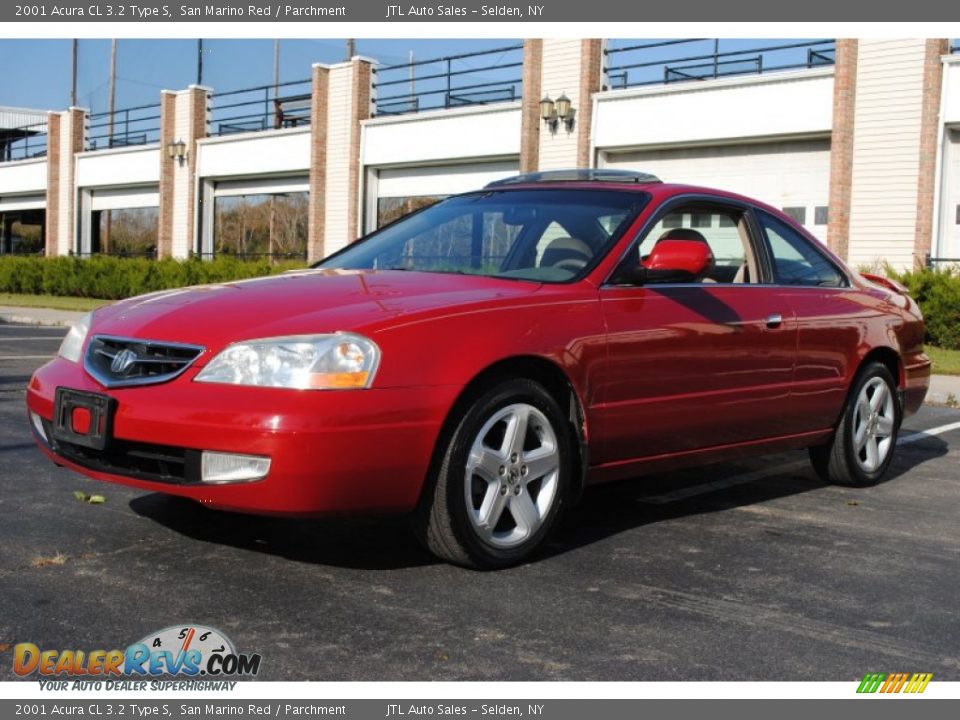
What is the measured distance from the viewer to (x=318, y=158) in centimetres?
3225

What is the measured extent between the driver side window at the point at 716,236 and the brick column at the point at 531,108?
20968 millimetres

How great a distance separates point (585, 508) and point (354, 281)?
1.74m

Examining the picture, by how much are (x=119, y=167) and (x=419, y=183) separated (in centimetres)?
1500

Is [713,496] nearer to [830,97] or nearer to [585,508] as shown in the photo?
[585,508]

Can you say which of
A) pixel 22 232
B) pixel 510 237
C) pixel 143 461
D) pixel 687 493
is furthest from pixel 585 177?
pixel 22 232

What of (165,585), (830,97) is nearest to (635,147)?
(830,97)

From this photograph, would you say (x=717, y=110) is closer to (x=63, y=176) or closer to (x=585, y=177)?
(x=585, y=177)

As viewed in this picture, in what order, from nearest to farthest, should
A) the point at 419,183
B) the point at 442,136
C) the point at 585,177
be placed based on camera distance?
1. the point at 585,177
2. the point at 442,136
3. the point at 419,183

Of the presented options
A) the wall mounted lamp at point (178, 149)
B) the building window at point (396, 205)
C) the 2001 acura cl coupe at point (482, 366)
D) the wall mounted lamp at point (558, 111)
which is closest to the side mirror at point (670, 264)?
the 2001 acura cl coupe at point (482, 366)

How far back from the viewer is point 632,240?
5.29 m

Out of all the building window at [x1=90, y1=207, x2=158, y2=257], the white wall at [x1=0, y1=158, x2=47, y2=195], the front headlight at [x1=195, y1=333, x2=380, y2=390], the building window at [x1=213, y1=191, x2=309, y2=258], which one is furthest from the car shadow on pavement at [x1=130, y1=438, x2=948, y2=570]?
the white wall at [x1=0, y1=158, x2=47, y2=195]

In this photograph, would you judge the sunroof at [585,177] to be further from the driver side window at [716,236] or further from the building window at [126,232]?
the building window at [126,232]

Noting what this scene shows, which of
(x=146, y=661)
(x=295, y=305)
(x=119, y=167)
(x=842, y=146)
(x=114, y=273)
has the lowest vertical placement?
(x=146, y=661)

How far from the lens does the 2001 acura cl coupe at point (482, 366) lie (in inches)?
163
